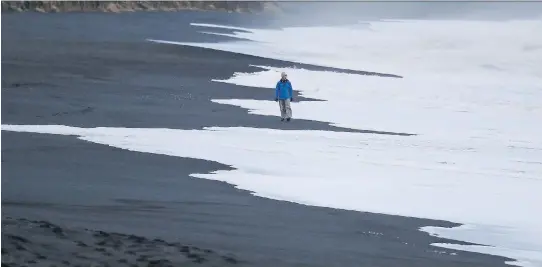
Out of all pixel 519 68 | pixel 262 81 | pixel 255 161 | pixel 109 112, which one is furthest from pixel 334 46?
pixel 255 161

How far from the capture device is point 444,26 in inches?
3359

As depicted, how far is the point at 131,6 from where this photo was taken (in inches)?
3118

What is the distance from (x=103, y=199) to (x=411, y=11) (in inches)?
4336

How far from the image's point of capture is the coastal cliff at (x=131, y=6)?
2566 inches

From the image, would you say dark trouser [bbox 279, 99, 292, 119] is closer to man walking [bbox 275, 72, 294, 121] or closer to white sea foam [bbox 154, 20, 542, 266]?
man walking [bbox 275, 72, 294, 121]

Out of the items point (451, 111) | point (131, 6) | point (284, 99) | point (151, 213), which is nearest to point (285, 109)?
point (284, 99)

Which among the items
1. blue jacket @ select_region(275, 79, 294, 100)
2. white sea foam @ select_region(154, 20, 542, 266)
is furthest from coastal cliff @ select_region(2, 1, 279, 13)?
blue jacket @ select_region(275, 79, 294, 100)

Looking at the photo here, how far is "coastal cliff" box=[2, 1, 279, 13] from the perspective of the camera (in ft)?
214

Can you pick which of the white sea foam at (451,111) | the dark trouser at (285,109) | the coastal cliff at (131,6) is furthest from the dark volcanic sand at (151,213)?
the coastal cliff at (131,6)

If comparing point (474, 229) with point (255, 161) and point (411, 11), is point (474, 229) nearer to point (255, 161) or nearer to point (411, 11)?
point (255, 161)

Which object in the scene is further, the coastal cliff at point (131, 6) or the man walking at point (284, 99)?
A: the coastal cliff at point (131, 6)

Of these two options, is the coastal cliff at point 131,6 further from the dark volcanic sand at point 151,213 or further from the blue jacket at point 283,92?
the dark volcanic sand at point 151,213

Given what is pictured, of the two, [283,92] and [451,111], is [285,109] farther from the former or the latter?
[451,111]

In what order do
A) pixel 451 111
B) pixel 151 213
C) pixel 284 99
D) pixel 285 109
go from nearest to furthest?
pixel 151 213
pixel 284 99
pixel 285 109
pixel 451 111
